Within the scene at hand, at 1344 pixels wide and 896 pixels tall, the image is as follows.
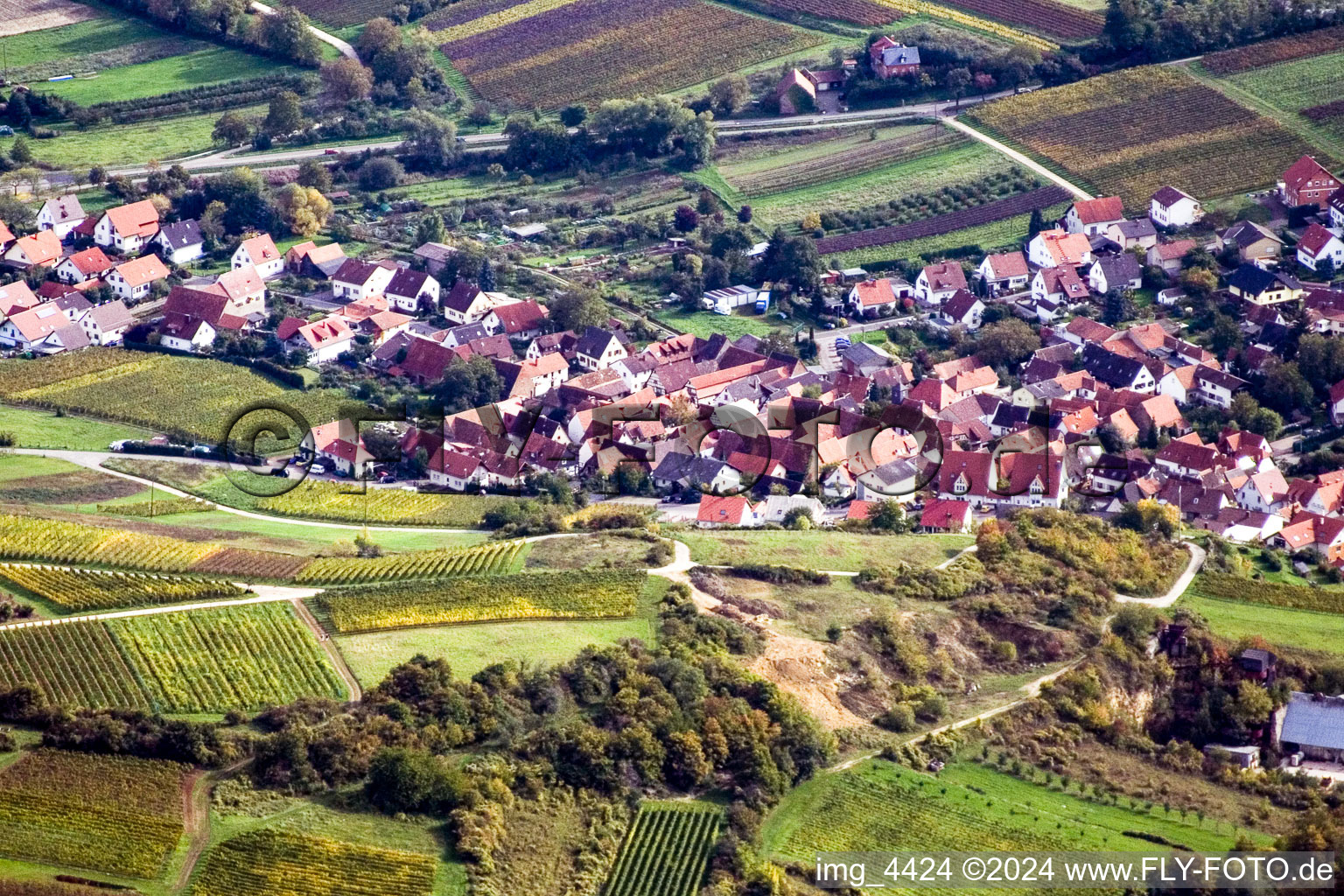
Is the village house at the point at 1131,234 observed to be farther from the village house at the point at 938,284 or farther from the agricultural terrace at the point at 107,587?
the agricultural terrace at the point at 107,587

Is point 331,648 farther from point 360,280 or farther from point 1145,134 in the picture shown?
point 1145,134

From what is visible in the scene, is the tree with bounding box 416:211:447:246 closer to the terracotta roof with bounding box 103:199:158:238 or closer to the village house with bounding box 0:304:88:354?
the terracotta roof with bounding box 103:199:158:238

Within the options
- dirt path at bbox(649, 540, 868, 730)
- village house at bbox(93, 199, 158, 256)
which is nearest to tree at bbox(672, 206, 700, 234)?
village house at bbox(93, 199, 158, 256)

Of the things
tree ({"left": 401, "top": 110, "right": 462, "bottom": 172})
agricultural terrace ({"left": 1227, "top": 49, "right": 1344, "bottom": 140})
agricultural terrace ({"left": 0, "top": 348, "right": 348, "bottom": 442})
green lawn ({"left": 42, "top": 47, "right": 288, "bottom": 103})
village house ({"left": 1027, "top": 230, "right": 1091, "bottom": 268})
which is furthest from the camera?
green lawn ({"left": 42, "top": 47, "right": 288, "bottom": 103})

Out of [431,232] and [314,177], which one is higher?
[314,177]

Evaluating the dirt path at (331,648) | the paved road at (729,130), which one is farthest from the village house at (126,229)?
the dirt path at (331,648)

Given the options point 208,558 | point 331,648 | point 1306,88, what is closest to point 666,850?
point 331,648

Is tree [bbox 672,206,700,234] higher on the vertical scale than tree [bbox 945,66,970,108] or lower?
lower
